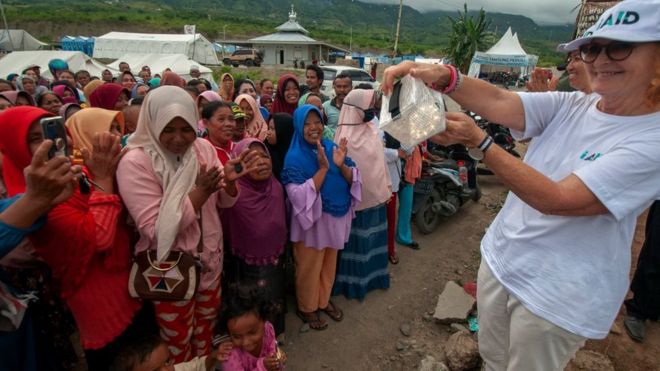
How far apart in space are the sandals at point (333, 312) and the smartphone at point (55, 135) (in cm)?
252

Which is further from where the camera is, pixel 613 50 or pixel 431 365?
pixel 431 365

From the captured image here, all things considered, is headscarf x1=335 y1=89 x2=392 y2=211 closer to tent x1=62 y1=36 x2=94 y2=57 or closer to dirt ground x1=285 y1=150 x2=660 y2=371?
dirt ground x1=285 y1=150 x2=660 y2=371

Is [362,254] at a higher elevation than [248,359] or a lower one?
lower

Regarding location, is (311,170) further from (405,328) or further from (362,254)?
(405,328)

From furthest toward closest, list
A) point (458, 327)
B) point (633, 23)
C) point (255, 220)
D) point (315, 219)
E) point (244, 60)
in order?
point (244, 60)
point (458, 327)
point (315, 219)
point (255, 220)
point (633, 23)

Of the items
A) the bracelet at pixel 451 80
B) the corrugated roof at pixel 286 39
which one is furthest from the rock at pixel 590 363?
the corrugated roof at pixel 286 39

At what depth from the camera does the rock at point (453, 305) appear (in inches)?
122

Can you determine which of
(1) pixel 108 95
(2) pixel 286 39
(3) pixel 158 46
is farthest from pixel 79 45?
(1) pixel 108 95

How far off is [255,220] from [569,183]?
1.86 metres

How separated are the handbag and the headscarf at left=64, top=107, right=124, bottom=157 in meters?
0.78

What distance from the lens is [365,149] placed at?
319cm

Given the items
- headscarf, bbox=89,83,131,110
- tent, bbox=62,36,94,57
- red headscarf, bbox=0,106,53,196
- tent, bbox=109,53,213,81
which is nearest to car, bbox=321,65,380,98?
tent, bbox=109,53,213,81

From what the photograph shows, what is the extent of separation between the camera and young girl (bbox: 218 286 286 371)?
1.90 metres

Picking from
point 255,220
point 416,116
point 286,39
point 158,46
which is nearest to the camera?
point 416,116
